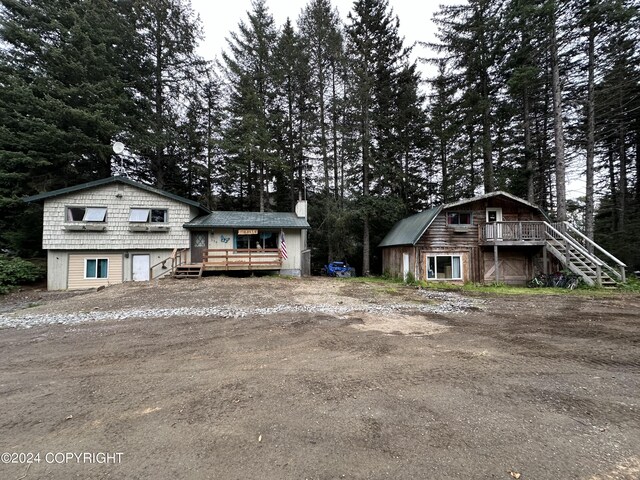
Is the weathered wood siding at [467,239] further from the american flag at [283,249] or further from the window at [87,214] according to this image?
the window at [87,214]

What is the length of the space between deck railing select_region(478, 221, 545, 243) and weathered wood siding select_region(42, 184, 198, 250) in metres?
17.5

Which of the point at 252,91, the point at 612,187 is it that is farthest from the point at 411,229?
the point at 612,187

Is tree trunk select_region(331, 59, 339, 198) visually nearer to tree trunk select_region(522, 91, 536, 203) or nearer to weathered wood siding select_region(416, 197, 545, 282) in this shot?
weathered wood siding select_region(416, 197, 545, 282)

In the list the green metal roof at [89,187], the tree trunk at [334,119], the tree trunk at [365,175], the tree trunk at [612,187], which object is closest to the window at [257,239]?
the green metal roof at [89,187]

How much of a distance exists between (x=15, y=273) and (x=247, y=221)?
37.8ft

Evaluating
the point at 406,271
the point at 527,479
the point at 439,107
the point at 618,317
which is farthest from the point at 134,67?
the point at 618,317

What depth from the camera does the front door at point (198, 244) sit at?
16.2 meters

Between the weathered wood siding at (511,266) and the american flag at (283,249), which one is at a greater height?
the american flag at (283,249)

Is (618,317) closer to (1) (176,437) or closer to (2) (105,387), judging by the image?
(1) (176,437)

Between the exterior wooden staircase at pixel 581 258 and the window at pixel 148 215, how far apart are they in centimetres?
2123

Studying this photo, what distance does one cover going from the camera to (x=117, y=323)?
6500 millimetres

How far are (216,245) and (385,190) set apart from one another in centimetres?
1351

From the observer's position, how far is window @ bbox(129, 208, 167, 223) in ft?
50.3

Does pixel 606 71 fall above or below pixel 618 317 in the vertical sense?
above
